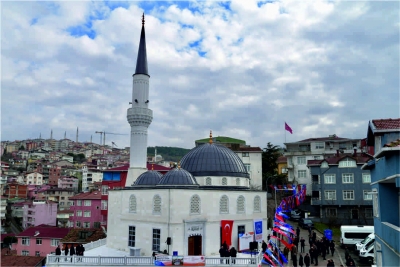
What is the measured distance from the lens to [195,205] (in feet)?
66.9

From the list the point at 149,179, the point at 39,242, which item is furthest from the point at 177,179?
the point at 39,242

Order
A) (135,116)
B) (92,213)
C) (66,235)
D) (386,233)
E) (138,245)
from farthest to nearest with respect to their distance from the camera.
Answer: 1. (92,213)
2. (66,235)
3. (135,116)
4. (138,245)
5. (386,233)

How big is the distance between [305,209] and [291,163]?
8.49m

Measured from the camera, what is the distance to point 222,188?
2288 cm

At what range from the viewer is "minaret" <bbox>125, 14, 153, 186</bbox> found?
87.7 feet

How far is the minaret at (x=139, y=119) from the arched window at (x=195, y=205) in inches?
296

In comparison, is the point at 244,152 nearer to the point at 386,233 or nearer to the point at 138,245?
the point at 138,245

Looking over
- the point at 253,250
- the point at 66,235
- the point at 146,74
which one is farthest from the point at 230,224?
the point at 66,235

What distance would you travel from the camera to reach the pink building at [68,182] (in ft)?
239

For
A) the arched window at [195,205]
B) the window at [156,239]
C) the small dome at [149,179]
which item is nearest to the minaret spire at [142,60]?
the small dome at [149,179]

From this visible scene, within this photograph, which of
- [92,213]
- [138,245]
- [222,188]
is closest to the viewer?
[138,245]

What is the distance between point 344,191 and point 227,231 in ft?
56.5

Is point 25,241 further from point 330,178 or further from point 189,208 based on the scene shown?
point 330,178

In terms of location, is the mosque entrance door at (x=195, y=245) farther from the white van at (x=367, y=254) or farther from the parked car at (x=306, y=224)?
the parked car at (x=306, y=224)
